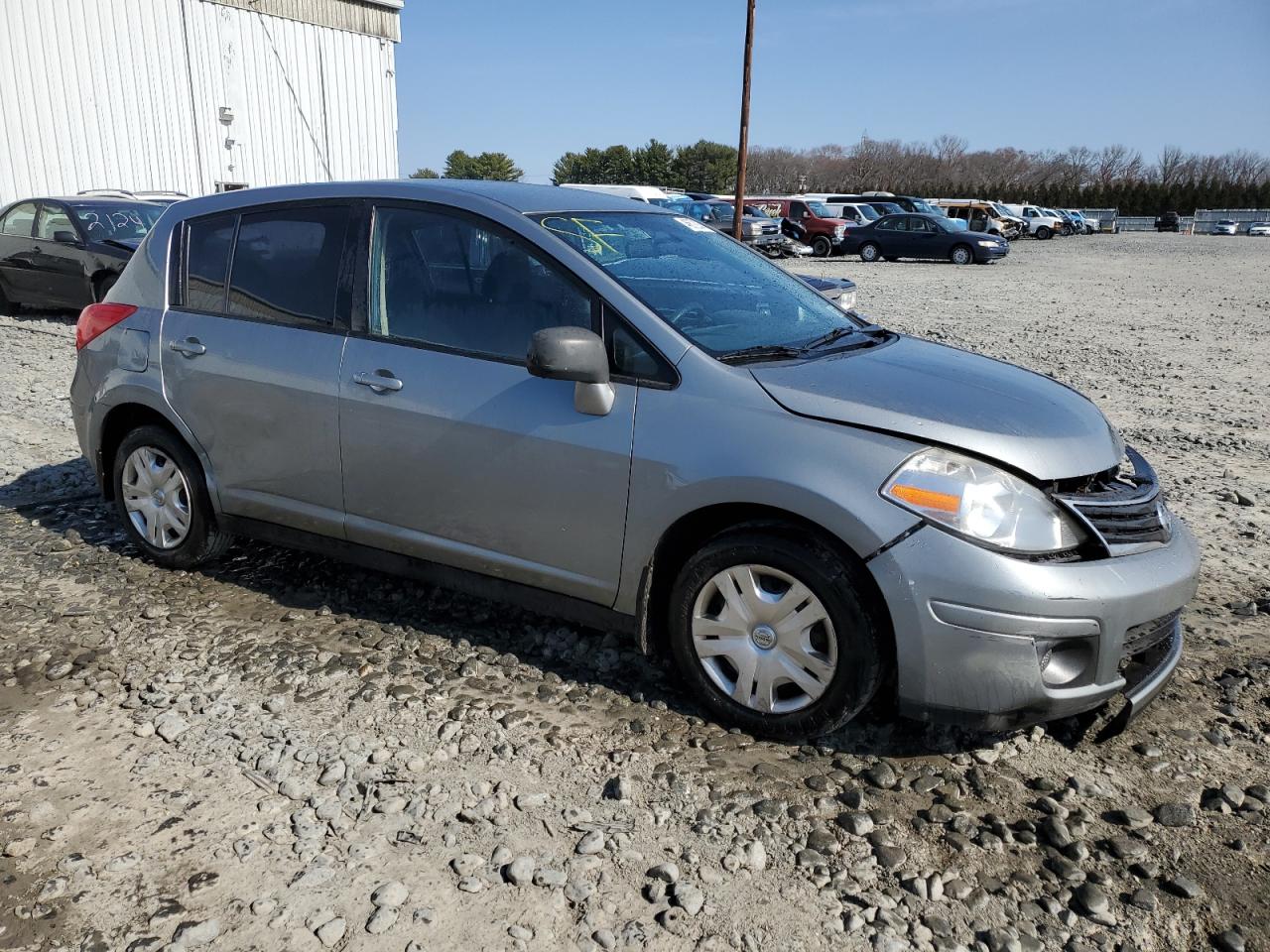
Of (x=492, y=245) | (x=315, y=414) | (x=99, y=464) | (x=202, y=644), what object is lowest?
(x=202, y=644)

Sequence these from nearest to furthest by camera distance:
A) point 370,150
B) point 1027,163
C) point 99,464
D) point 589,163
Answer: point 99,464, point 370,150, point 589,163, point 1027,163

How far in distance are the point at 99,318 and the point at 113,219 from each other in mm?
8538

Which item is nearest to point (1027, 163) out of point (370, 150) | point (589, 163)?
point (589, 163)

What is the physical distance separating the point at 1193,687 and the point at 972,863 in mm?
1542

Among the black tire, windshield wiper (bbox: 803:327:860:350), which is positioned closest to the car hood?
windshield wiper (bbox: 803:327:860:350)

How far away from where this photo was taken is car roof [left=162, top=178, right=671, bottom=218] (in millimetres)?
3875

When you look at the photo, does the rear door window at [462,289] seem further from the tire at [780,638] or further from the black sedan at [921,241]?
the black sedan at [921,241]

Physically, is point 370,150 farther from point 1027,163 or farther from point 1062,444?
point 1027,163

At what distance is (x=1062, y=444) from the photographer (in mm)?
3125

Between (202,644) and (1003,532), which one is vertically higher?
(1003,532)

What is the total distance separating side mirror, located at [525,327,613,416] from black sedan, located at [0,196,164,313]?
1011 cm

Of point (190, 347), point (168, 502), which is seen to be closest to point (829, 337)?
point (190, 347)

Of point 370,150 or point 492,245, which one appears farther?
point 370,150

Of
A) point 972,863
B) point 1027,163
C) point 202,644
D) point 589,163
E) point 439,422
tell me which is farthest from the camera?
point 1027,163
